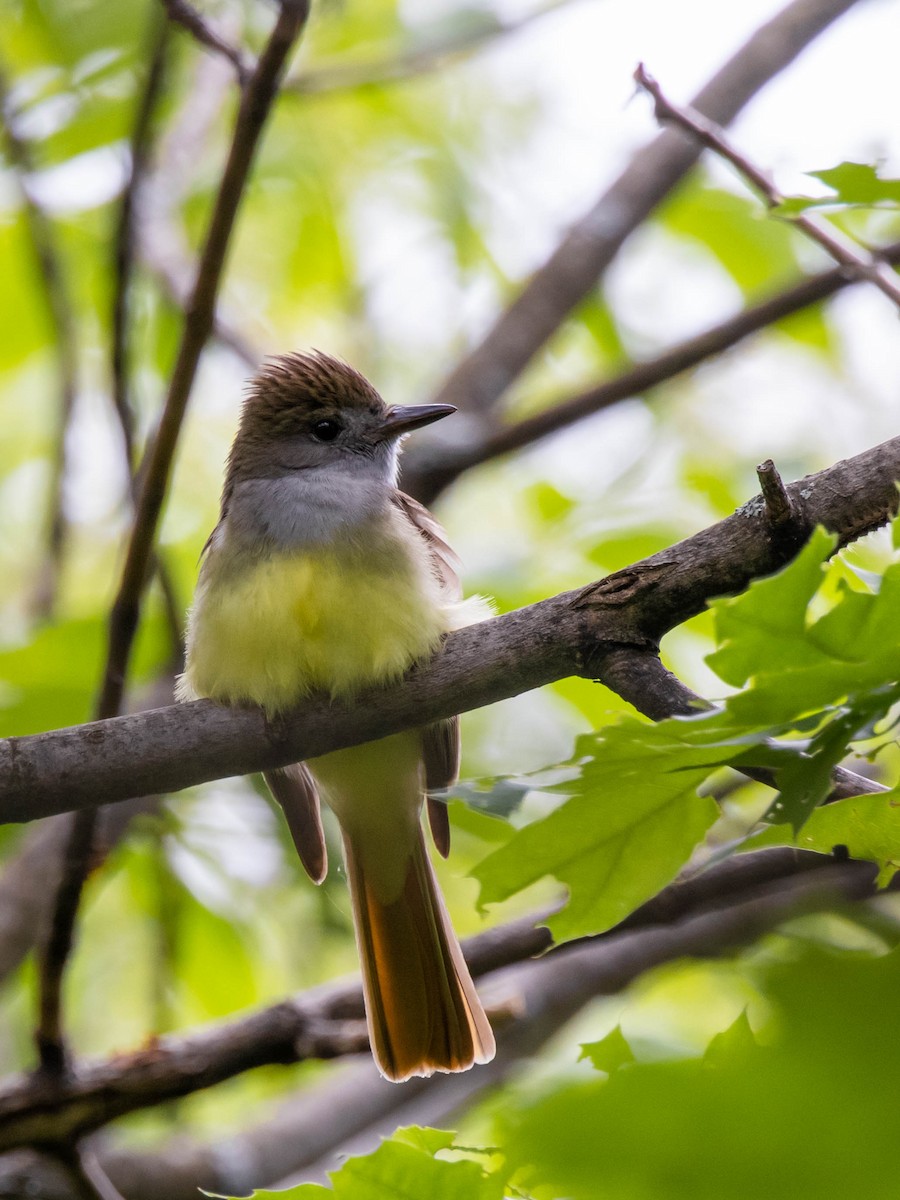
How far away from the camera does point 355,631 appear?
10.6ft

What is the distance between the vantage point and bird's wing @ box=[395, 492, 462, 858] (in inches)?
154

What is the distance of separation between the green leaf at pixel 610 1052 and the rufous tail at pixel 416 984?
168cm

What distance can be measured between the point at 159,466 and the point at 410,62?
352 cm

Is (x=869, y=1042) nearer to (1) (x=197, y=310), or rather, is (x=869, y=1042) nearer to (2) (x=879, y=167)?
(2) (x=879, y=167)

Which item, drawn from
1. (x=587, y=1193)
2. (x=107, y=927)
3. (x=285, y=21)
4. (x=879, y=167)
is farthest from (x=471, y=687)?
(x=107, y=927)

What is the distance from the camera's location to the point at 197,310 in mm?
3051

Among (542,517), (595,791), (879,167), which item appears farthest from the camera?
(542,517)

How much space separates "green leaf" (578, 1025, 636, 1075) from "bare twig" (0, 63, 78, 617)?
4048mm

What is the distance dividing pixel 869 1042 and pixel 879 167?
5.19 ft

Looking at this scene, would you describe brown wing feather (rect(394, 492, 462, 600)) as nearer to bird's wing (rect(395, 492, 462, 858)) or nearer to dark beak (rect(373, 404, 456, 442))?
bird's wing (rect(395, 492, 462, 858))

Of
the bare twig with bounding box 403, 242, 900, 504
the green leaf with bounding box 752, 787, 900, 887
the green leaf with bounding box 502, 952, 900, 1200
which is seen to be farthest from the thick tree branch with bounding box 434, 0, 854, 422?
the green leaf with bounding box 502, 952, 900, 1200

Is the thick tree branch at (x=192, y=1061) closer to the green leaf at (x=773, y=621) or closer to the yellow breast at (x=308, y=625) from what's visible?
the yellow breast at (x=308, y=625)

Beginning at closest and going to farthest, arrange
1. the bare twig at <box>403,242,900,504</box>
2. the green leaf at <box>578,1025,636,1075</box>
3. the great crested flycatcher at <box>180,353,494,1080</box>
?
the green leaf at <box>578,1025,636,1075</box>, the great crested flycatcher at <box>180,353,494,1080</box>, the bare twig at <box>403,242,900,504</box>

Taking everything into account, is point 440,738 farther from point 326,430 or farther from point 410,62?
point 410,62
